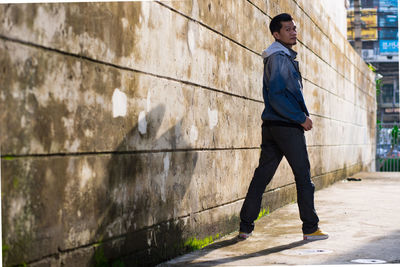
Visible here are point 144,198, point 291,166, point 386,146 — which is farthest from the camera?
point 386,146

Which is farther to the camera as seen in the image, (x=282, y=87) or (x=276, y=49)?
(x=276, y=49)

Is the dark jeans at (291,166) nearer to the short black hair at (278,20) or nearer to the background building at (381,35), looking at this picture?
the short black hair at (278,20)

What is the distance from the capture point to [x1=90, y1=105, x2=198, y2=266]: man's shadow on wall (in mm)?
3295

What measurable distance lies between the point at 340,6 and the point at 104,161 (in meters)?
10.9

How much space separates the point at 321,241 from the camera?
458 cm

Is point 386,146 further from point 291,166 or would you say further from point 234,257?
point 234,257

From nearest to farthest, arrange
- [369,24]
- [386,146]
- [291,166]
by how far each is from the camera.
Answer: [291,166], [386,146], [369,24]

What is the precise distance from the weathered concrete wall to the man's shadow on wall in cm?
1

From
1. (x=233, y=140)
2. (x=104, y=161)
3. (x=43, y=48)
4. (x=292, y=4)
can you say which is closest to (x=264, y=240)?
(x=233, y=140)

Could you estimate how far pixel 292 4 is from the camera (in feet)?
25.3

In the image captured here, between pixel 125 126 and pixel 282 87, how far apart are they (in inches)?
58.7

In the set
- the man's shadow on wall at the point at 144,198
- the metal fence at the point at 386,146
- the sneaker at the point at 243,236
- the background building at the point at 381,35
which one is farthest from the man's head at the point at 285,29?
the background building at the point at 381,35

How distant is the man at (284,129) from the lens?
14.9 feet

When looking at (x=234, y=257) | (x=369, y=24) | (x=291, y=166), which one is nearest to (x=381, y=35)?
(x=369, y=24)
